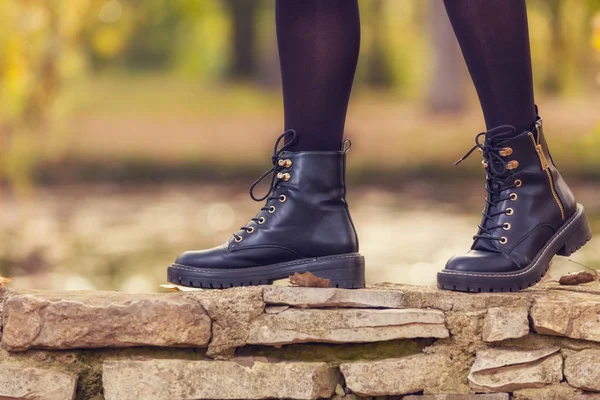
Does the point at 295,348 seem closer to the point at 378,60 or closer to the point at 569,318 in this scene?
the point at 569,318

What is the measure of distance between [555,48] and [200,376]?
34.8 ft

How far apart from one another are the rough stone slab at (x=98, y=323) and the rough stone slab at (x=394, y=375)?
0.91 feet

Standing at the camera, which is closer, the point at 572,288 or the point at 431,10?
the point at 572,288

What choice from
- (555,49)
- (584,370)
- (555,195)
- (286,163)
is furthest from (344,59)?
(555,49)

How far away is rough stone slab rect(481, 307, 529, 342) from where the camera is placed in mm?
1579

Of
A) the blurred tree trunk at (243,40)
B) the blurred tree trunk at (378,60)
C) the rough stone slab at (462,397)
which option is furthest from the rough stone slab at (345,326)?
the blurred tree trunk at (243,40)

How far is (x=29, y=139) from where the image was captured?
570cm

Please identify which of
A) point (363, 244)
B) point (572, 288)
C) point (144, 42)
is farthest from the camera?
point (144, 42)

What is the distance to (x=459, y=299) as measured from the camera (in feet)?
5.31

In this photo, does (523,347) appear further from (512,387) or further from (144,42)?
(144,42)

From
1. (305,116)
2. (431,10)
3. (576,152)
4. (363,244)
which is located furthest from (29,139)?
(431,10)

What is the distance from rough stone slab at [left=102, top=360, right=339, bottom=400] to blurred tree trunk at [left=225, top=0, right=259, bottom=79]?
1372 cm

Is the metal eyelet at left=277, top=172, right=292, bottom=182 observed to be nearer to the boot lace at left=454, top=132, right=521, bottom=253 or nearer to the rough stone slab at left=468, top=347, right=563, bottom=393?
the boot lace at left=454, top=132, right=521, bottom=253

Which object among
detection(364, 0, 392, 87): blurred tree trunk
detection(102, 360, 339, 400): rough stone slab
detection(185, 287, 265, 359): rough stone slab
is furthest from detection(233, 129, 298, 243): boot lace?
detection(364, 0, 392, 87): blurred tree trunk
